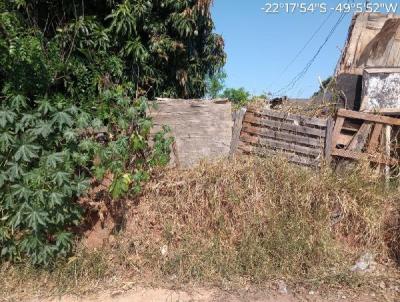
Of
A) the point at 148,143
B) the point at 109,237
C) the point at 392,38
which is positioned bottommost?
the point at 109,237

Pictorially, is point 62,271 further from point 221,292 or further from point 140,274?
point 221,292

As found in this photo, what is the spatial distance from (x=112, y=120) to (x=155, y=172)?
807 millimetres

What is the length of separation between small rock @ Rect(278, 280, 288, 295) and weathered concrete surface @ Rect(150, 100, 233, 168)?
1.80 meters

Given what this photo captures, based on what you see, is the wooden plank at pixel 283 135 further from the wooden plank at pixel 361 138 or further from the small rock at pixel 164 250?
the small rock at pixel 164 250

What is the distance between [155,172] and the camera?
5.04 meters

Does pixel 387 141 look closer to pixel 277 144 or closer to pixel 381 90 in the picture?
pixel 381 90

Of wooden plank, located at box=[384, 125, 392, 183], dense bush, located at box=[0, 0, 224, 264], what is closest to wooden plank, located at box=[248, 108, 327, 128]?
wooden plank, located at box=[384, 125, 392, 183]

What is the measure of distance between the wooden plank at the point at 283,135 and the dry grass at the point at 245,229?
485 mm

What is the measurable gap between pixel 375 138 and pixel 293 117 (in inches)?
42.3

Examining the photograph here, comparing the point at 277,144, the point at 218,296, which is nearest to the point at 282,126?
the point at 277,144

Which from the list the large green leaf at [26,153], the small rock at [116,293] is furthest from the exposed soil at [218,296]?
the large green leaf at [26,153]

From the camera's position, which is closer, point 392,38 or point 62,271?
point 62,271

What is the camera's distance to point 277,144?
17.8 feet

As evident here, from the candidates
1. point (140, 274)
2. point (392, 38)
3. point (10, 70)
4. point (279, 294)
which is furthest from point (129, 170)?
point (392, 38)
